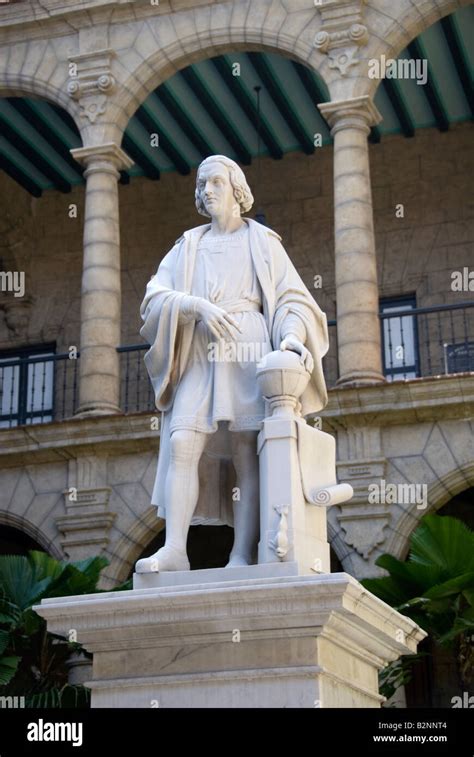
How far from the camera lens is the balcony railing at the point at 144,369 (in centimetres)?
1925

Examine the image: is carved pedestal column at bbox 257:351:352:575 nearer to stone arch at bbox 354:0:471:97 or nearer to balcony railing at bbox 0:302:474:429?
stone arch at bbox 354:0:471:97

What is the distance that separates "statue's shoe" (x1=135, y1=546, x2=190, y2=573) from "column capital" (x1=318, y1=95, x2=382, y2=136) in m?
11.3

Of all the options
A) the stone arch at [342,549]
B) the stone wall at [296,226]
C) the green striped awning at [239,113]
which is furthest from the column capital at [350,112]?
the stone arch at [342,549]

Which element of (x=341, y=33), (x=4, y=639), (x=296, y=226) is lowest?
(x=4, y=639)

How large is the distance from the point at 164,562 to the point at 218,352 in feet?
3.12

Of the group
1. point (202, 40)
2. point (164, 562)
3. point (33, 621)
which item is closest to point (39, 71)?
point (202, 40)

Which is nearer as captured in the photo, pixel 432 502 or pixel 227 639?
pixel 227 639

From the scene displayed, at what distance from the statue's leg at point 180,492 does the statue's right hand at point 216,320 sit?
448mm

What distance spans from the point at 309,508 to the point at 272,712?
3.18 feet

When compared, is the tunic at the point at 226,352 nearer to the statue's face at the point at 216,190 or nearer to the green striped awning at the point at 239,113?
the statue's face at the point at 216,190

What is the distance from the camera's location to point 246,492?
19.5 feet

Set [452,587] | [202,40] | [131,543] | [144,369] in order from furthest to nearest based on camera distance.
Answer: [144,369] → [202,40] → [131,543] → [452,587]

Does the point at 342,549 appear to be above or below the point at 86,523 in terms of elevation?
below

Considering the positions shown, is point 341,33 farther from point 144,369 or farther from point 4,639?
point 4,639
